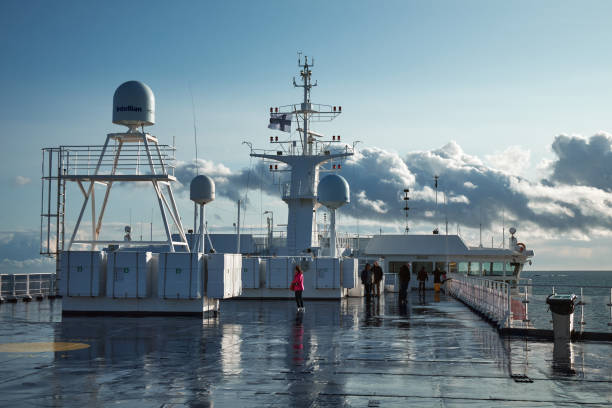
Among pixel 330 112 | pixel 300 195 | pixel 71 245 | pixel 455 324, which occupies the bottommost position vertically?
pixel 455 324

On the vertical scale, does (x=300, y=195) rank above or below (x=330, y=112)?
below

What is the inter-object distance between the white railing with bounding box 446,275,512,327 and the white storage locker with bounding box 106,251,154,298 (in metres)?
10.8

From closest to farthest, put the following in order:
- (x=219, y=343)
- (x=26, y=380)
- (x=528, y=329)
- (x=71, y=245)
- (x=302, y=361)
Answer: (x=26, y=380) < (x=302, y=361) < (x=219, y=343) < (x=528, y=329) < (x=71, y=245)

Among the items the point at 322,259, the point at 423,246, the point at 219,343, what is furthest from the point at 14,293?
the point at 423,246

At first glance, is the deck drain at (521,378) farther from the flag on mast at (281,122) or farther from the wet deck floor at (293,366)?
the flag on mast at (281,122)

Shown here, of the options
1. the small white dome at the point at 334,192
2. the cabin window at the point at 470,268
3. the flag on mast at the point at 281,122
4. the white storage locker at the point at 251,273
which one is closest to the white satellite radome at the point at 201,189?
the white storage locker at the point at 251,273

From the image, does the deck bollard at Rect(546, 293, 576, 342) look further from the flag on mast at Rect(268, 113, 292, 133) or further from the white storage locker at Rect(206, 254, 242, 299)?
the flag on mast at Rect(268, 113, 292, 133)

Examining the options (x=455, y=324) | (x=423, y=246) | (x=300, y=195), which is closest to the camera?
(x=455, y=324)

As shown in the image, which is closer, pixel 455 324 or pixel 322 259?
pixel 455 324

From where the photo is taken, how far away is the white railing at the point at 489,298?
57.8 ft

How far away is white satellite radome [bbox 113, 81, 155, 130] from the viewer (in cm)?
2406

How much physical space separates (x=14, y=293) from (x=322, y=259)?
1321cm

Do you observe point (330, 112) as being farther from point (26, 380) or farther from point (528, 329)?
point (26, 380)

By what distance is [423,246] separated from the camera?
54.0 m
